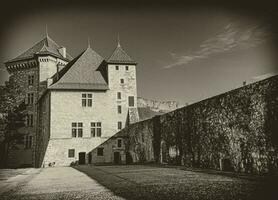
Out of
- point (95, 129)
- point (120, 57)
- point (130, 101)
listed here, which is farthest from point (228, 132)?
point (120, 57)

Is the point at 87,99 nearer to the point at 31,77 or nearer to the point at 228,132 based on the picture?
the point at 31,77

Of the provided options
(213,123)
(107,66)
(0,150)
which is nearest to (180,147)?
(213,123)

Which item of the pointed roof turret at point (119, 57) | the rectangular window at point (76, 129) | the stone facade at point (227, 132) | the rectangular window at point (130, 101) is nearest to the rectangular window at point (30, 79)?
the rectangular window at point (76, 129)

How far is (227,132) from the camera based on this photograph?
12289 mm

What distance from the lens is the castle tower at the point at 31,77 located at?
35969 millimetres

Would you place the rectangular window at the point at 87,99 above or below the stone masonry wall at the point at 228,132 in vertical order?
above

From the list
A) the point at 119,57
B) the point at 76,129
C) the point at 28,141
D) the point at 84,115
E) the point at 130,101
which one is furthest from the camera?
the point at 28,141

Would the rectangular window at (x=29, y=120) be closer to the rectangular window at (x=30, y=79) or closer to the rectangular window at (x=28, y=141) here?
the rectangular window at (x=28, y=141)

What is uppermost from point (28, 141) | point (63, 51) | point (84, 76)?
point (63, 51)

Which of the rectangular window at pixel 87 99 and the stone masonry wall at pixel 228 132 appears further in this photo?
the rectangular window at pixel 87 99

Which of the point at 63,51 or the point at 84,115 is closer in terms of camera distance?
the point at 84,115

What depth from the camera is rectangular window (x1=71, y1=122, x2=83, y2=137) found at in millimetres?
30266

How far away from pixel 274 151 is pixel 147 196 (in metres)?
5.13

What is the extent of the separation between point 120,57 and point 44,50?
34.2 ft
